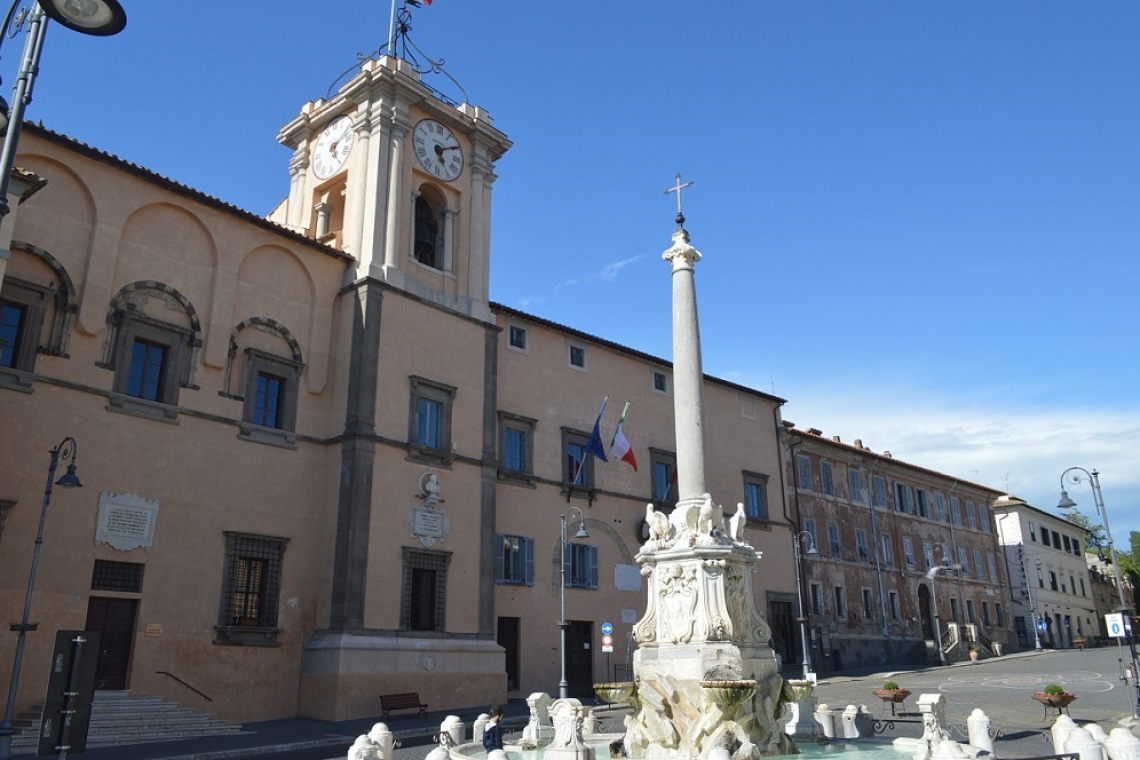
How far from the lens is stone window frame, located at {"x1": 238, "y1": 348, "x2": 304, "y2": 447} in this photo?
22875 millimetres

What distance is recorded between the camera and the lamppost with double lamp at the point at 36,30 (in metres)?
8.58

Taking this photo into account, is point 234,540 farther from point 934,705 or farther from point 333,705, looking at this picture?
point 934,705

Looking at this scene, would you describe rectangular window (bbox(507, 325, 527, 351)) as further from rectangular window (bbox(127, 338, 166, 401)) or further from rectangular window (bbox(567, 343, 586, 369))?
rectangular window (bbox(127, 338, 166, 401))

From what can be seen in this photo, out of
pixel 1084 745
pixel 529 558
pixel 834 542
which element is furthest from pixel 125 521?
pixel 834 542

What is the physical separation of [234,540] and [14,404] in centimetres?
565

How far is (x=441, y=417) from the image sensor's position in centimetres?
2650

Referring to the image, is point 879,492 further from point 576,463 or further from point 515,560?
point 515,560

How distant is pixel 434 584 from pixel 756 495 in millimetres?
17041

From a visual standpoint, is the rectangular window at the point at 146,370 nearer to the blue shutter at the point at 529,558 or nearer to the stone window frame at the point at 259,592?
the stone window frame at the point at 259,592

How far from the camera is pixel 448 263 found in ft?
93.1

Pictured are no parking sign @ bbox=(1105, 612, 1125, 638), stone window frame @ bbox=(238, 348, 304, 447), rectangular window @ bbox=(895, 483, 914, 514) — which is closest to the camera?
no parking sign @ bbox=(1105, 612, 1125, 638)

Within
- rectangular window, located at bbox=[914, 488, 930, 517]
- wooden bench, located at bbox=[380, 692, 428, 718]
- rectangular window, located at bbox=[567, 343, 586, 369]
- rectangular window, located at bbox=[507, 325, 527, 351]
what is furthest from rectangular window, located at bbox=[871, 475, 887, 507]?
wooden bench, located at bbox=[380, 692, 428, 718]

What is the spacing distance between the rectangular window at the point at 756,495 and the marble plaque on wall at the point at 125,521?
23213 mm

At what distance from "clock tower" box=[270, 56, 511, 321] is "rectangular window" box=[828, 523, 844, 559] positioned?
21339 millimetres
